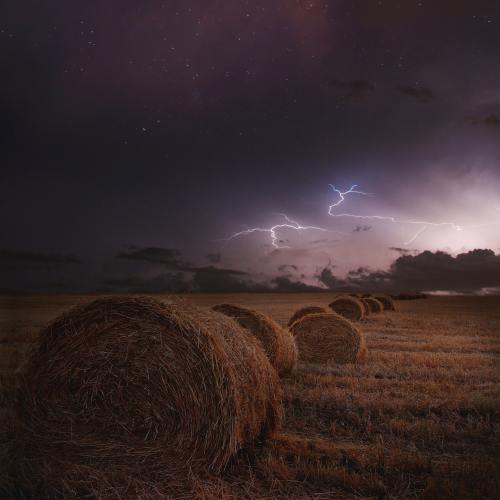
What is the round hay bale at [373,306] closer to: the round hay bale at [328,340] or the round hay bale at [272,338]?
the round hay bale at [328,340]

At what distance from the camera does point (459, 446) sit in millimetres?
5512

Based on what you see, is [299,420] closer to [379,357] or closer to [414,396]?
[414,396]

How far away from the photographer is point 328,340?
11.8m

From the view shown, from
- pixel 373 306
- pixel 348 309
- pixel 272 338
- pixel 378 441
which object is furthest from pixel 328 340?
pixel 373 306

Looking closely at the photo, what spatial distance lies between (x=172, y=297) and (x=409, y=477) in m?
2.97

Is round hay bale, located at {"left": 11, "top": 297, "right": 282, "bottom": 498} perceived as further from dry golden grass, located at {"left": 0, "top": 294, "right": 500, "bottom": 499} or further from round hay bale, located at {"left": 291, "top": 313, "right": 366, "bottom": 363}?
round hay bale, located at {"left": 291, "top": 313, "right": 366, "bottom": 363}

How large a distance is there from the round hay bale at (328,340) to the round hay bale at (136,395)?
6035 mm

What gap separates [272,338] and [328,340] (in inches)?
101

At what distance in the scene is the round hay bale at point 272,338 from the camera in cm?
942

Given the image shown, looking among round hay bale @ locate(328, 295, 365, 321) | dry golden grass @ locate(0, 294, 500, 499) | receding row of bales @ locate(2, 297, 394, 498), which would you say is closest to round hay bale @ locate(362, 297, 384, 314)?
round hay bale @ locate(328, 295, 365, 321)

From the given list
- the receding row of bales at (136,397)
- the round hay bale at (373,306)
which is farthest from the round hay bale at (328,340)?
the round hay bale at (373,306)

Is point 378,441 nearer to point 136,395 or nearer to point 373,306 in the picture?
point 136,395

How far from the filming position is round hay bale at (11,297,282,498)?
196 inches

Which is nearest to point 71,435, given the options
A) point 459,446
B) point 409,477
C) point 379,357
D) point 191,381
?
point 191,381
